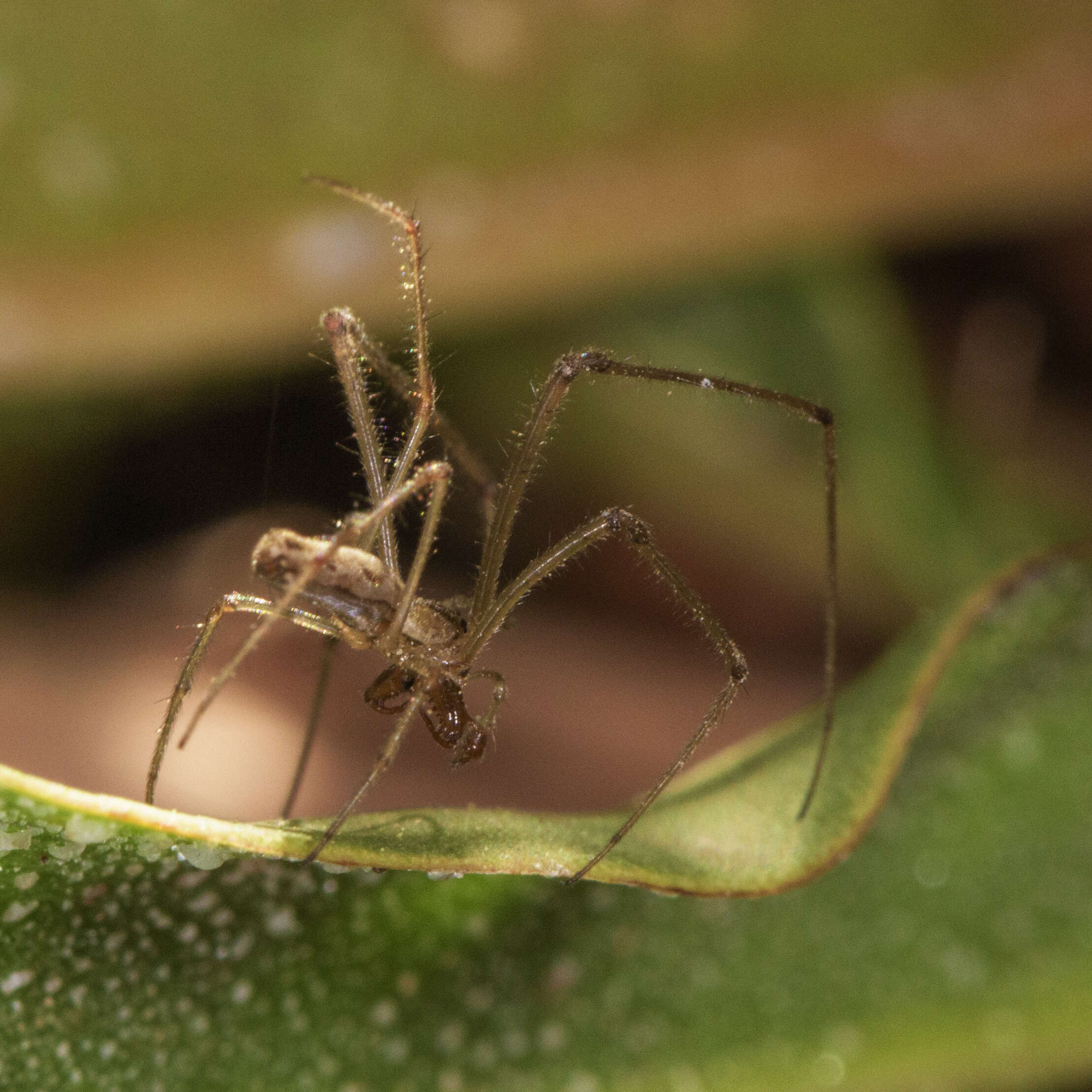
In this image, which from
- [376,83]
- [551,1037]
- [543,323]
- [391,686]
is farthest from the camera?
[543,323]

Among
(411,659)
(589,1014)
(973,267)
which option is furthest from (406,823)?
(973,267)

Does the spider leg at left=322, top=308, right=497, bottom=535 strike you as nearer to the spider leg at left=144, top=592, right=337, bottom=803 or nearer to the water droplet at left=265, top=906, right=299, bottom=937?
the spider leg at left=144, top=592, right=337, bottom=803

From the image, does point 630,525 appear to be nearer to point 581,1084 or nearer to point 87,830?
point 581,1084

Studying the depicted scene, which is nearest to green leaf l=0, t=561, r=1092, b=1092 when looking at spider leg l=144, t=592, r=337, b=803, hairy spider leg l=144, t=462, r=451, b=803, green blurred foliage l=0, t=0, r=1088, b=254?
hairy spider leg l=144, t=462, r=451, b=803

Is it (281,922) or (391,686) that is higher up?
(281,922)

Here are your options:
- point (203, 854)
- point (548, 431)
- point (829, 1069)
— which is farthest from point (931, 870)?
point (203, 854)

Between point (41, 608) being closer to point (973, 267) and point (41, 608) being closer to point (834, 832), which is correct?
point (834, 832)
